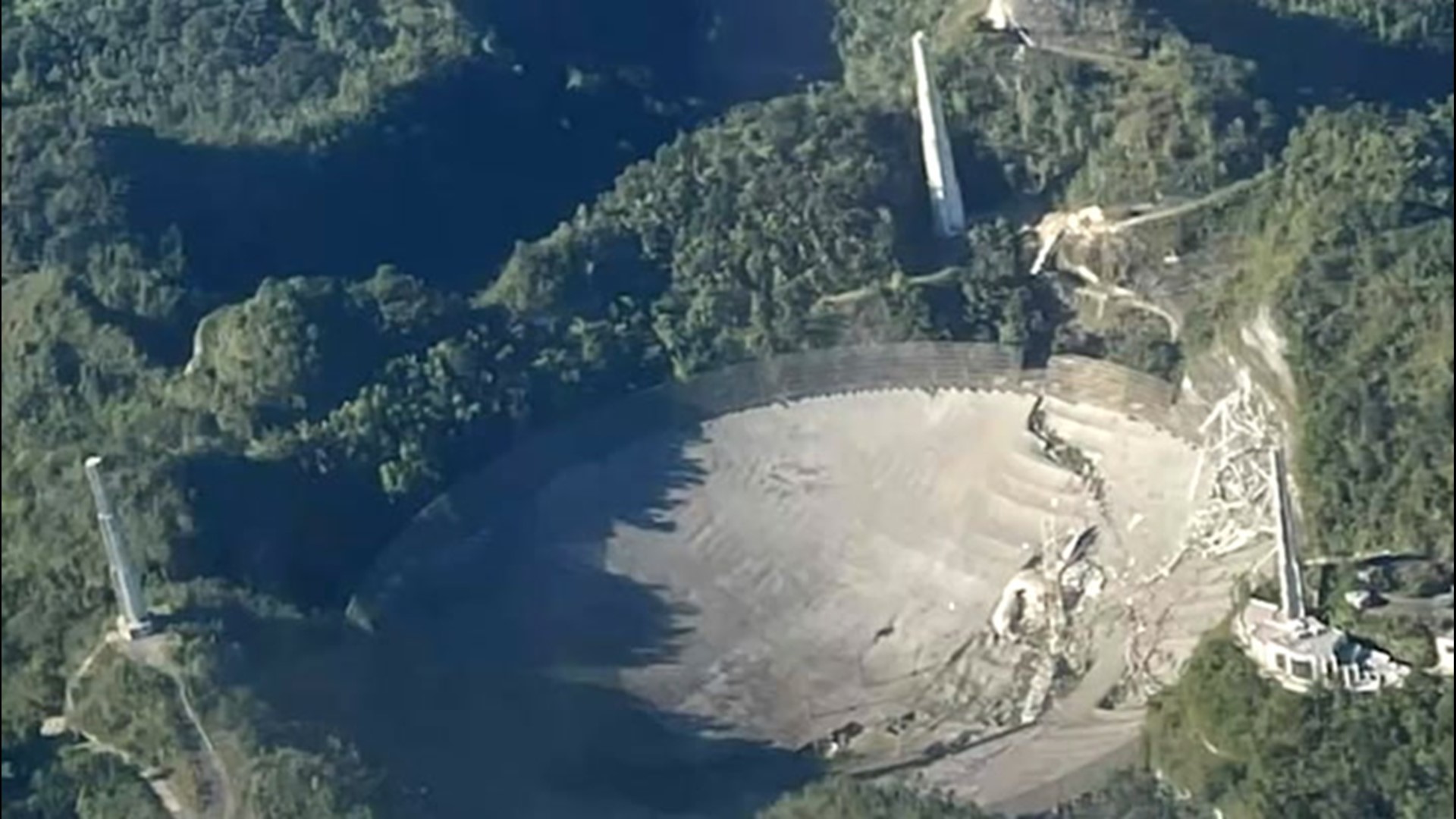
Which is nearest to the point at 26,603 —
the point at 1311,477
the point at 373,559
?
the point at 373,559

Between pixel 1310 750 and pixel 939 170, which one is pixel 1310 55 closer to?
pixel 939 170

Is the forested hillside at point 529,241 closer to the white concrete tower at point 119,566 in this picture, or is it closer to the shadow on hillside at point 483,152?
the shadow on hillside at point 483,152

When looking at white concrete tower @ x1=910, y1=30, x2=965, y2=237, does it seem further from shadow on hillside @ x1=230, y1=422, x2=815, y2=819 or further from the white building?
the white building

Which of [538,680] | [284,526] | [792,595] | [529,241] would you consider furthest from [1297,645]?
[529,241]

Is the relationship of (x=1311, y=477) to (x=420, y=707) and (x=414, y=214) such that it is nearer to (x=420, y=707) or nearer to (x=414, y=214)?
(x=420, y=707)

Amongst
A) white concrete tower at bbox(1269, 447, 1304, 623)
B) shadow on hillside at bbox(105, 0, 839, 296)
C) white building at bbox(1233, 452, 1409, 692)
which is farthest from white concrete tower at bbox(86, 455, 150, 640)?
white concrete tower at bbox(1269, 447, 1304, 623)

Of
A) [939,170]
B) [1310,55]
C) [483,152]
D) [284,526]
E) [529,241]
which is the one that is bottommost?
[284,526]
